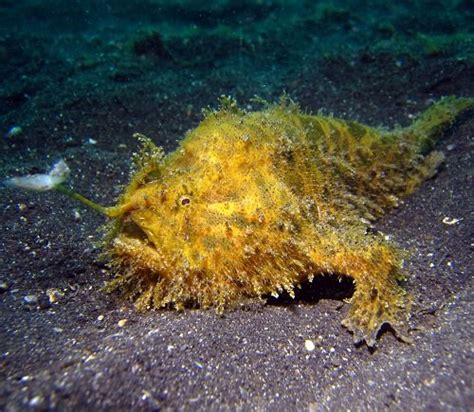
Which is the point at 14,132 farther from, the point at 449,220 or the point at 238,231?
the point at 449,220

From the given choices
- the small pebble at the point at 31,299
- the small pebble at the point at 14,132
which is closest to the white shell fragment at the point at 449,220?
the small pebble at the point at 31,299

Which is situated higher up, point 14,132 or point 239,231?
point 239,231

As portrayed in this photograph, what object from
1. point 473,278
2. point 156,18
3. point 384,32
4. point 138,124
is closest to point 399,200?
point 473,278

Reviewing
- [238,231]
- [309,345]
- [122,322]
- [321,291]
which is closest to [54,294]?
[122,322]

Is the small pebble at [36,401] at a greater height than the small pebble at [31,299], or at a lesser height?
greater

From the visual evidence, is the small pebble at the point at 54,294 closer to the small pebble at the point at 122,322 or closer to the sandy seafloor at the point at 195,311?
the sandy seafloor at the point at 195,311

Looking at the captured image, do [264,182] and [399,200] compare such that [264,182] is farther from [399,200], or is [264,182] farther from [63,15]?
[63,15]

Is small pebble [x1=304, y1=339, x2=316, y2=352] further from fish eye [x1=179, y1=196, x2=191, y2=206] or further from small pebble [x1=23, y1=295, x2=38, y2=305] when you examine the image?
small pebble [x1=23, y1=295, x2=38, y2=305]
